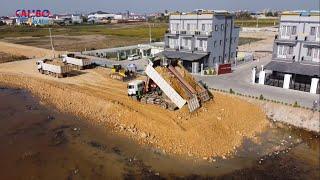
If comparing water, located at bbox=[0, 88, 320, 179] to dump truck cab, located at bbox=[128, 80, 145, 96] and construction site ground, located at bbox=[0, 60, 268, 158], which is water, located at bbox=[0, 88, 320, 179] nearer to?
construction site ground, located at bbox=[0, 60, 268, 158]

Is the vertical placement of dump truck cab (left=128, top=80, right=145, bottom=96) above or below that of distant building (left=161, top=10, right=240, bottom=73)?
below

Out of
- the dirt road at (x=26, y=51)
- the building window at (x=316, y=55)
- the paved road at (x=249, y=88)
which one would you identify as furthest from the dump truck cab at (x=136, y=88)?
the dirt road at (x=26, y=51)

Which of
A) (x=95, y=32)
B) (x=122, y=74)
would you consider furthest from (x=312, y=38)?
(x=95, y=32)

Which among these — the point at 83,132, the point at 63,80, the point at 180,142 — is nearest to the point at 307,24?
the point at 180,142

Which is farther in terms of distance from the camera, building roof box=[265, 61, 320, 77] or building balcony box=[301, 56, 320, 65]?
building balcony box=[301, 56, 320, 65]

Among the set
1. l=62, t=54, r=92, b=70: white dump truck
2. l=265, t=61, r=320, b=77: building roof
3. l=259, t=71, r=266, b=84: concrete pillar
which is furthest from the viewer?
l=62, t=54, r=92, b=70: white dump truck

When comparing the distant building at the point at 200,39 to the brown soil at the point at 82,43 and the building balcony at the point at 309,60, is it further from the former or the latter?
the brown soil at the point at 82,43

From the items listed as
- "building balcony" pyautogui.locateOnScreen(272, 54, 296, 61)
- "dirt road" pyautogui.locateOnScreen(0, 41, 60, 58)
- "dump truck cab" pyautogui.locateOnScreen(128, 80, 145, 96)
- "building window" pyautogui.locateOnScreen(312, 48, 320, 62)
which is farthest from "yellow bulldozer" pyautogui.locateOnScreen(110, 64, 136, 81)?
"dirt road" pyautogui.locateOnScreen(0, 41, 60, 58)
